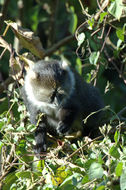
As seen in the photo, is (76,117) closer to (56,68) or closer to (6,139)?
(56,68)

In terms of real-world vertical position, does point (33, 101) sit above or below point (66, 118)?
above

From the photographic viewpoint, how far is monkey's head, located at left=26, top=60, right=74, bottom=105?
4184 millimetres

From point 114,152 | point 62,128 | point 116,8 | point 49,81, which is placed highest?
point 116,8

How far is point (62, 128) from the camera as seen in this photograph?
439cm

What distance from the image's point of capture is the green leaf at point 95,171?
8.88 feet

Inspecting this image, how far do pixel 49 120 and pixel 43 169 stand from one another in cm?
145

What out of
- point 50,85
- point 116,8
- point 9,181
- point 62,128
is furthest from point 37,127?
point 116,8

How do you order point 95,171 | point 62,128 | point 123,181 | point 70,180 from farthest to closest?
point 62,128, point 70,180, point 95,171, point 123,181

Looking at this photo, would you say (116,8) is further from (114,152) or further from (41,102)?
(41,102)

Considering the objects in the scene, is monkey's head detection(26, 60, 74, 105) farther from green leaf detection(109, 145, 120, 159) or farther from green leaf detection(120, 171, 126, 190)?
green leaf detection(120, 171, 126, 190)

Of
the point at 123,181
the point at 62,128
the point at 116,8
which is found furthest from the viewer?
the point at 62,128


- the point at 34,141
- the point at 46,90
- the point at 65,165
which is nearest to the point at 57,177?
the point at 65,165

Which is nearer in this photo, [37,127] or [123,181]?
[123,181]

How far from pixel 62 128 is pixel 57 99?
0.38m
